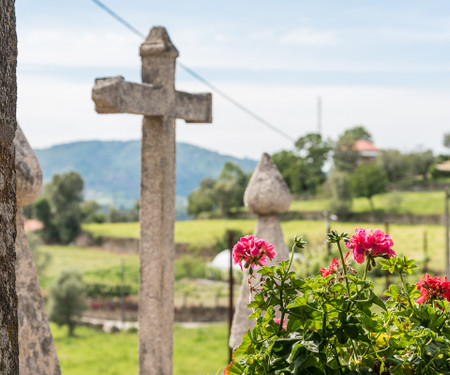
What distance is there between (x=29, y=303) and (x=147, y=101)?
6.94 feet

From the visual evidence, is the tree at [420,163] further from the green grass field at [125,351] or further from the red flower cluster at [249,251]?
the red flower cluster at [249,251]

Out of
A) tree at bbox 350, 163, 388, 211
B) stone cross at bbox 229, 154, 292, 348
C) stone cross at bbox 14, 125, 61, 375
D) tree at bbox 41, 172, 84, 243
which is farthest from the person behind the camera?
tree at bbox 350, 163, 388, 211

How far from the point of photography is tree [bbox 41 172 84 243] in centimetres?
5947

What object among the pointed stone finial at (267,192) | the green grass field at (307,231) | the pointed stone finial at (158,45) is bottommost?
the green grass field at (307,231)

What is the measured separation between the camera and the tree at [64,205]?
5947 centimetres

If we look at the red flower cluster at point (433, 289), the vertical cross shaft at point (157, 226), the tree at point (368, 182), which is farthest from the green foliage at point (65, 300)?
the tree at point (368, 182)

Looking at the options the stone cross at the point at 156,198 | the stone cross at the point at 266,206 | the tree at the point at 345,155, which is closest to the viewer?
the stone cross at the point at 156,198

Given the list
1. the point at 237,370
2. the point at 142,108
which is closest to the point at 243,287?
the point at 142,108

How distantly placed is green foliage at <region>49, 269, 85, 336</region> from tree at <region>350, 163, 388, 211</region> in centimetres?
3711

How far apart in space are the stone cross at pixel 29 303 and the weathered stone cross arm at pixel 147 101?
136cm

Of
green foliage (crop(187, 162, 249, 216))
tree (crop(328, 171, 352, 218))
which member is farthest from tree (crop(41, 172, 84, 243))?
tree (crop(328, 171, 352, 218))

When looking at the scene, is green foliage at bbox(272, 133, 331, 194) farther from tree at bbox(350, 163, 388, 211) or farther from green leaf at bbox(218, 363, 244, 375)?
green leaf at bbox(218, 363, 244, 375)

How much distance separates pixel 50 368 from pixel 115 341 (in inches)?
1021

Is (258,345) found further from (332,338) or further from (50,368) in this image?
(50,368)
